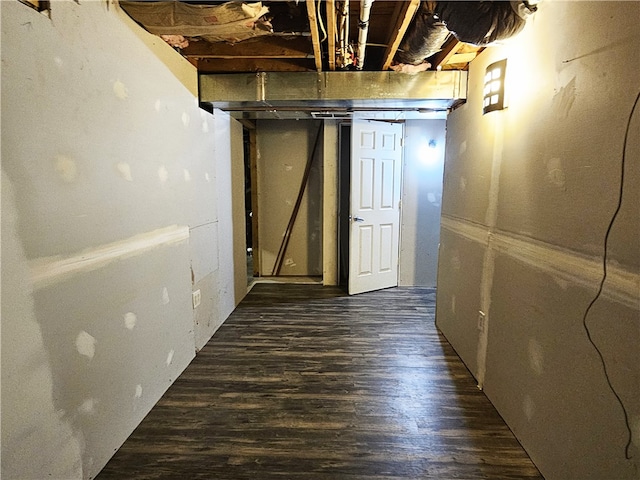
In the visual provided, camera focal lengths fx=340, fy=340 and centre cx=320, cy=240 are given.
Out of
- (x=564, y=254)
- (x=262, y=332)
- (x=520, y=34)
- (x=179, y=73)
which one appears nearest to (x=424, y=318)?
(x=262, y=332)

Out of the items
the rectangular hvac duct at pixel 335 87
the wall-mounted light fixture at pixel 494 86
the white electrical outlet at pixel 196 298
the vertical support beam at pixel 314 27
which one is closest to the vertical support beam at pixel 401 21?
the rectangular hvac duct at pixel 335 87

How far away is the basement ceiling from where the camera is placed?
1.65 meters

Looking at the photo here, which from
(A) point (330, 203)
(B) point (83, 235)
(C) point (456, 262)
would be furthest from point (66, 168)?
(A) point (330, 203)

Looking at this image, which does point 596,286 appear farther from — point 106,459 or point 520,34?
point 106,459

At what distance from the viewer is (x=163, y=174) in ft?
6.45

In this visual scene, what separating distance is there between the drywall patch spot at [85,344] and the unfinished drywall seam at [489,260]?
79.4 inches

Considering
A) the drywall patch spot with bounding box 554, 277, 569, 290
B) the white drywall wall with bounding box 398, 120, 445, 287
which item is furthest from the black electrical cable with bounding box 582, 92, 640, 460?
the white drywall wall with bounding box 398, 120, 445, 287

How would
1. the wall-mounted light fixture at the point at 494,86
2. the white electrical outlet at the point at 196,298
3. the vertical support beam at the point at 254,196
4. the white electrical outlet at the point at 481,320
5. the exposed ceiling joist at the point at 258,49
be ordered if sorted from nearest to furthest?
the wall-mounted light fixture at the point at 494,86, the white electrical outlet at the point at 481,320, the exposed ceiling joist at the point at 258,49, the white electrical outlet at the point at 196,298, the vertical support beam at the point at 254,196

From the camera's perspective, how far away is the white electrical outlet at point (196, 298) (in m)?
2.41

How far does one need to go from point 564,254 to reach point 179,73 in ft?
7.79

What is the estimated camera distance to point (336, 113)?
315cm

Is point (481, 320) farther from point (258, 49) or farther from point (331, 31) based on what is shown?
point (258, 49)

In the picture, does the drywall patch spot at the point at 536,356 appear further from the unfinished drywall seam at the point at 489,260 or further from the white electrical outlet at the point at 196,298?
the white electrical outlet at the point at 196,298

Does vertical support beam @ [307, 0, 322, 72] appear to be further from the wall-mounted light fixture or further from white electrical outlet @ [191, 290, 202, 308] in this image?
white electrical outlet @ [191, 290, 202, 308]
